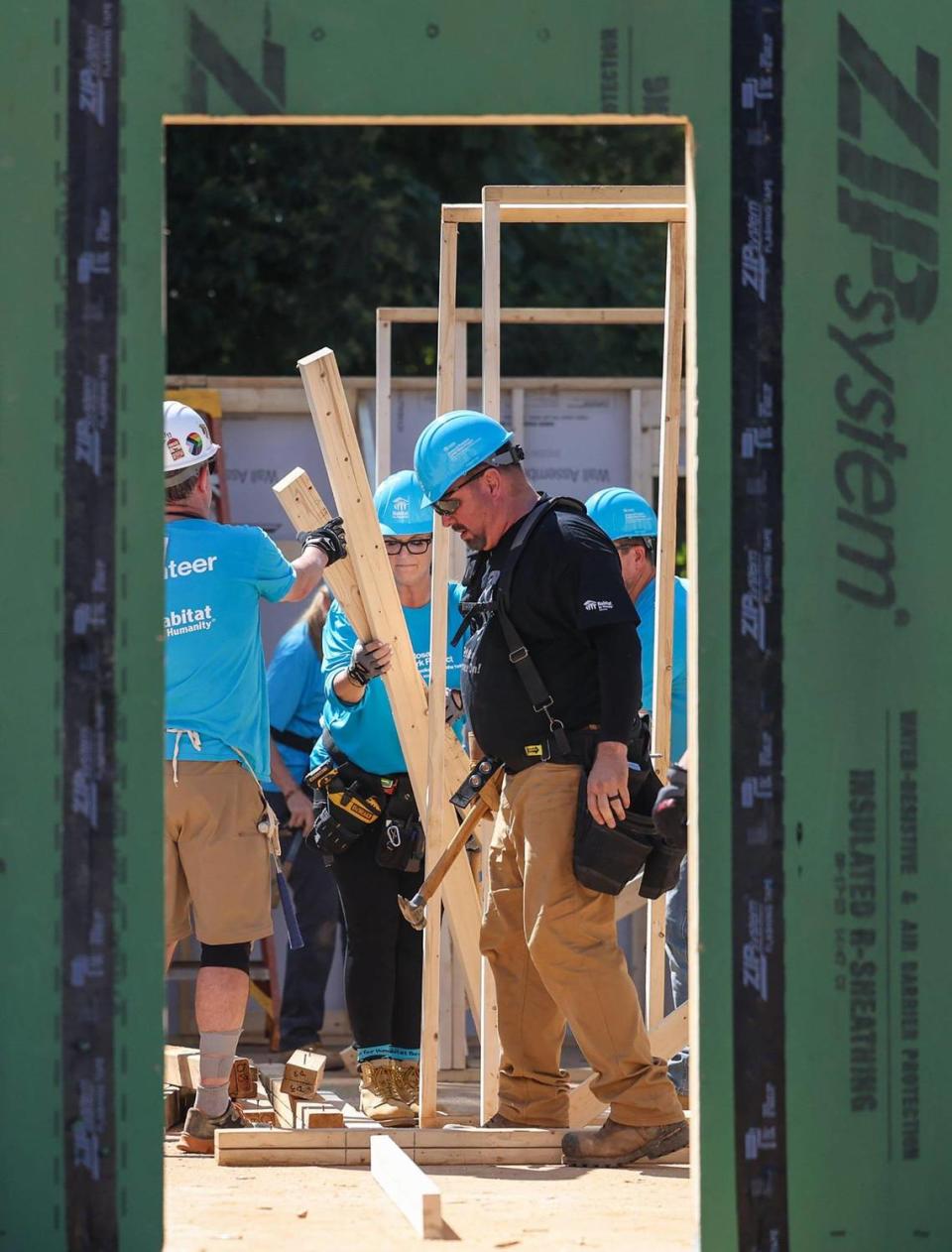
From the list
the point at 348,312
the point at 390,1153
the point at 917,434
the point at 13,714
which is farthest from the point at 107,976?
the point at 348,312

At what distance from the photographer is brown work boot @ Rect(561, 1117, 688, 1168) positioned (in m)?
5.70

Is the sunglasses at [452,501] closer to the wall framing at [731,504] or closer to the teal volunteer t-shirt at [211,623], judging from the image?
the teal volunteer t-shirt at [211,623]

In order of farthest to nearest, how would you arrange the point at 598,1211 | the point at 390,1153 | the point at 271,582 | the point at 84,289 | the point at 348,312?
1. the point at 348,312
2. the point at 271,582
3. the point at 390,1153
4. the point at 598,1211
5. the point at 84,289

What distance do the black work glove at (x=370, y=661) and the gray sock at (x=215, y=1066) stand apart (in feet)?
3.92

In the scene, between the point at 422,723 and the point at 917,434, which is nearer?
the point at 917,434

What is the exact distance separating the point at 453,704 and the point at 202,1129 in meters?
1.61

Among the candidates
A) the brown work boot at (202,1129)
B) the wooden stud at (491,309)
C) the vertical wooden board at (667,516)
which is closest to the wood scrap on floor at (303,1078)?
the brown work boot at (202,1129)

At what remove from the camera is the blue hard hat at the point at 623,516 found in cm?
688

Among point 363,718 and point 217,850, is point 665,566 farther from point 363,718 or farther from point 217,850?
point 217,850

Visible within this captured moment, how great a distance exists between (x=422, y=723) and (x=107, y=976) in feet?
7.93

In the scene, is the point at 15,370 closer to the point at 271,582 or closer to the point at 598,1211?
the point at 271,582

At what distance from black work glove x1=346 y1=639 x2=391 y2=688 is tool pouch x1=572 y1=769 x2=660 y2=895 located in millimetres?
921

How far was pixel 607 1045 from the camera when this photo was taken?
223 inches

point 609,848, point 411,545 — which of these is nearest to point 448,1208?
point 609,848
